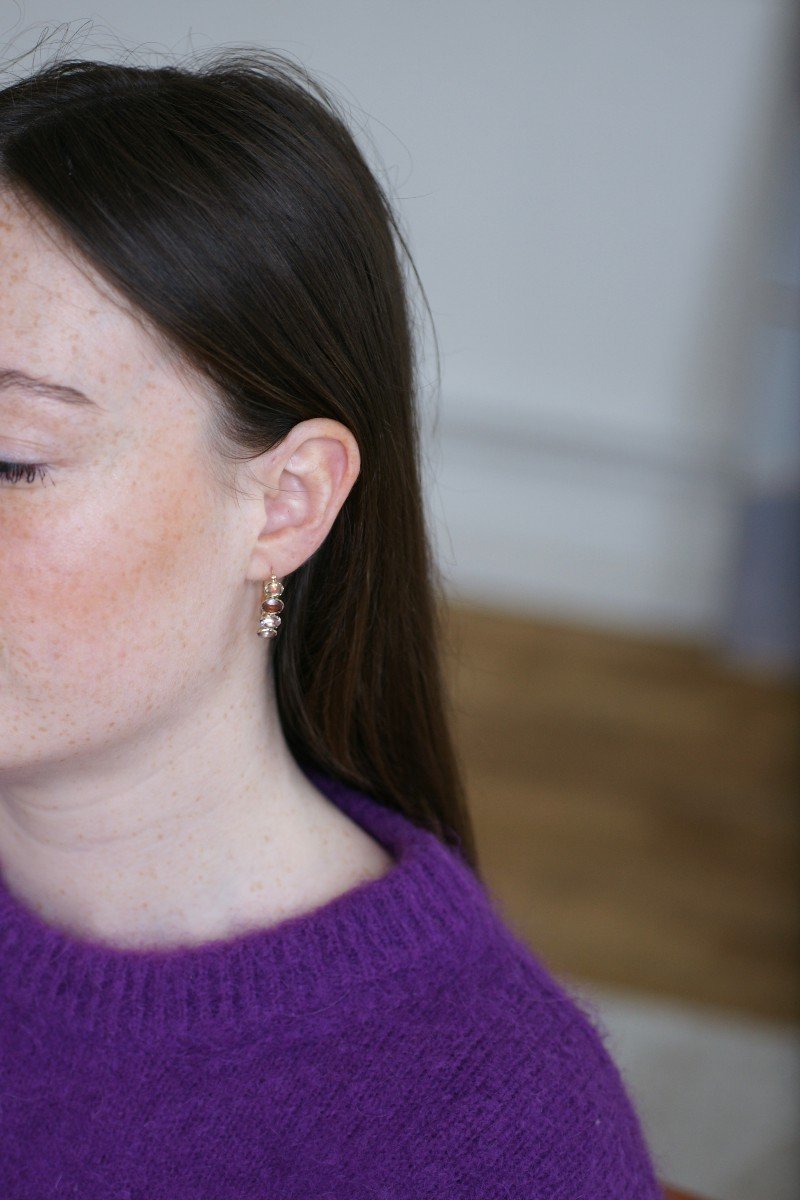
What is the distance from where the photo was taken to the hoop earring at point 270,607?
103 cm

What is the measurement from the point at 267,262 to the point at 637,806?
7.40ft

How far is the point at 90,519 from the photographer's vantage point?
0.90 m

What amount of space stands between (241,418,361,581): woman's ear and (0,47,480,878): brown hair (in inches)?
0.7

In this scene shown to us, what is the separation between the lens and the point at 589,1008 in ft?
3.54

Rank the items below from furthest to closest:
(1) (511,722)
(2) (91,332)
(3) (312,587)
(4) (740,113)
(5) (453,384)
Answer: (5) (453,384)
(4) (740,113)
(1) (511,722)
(3) (312,587)
(2) (91,332)

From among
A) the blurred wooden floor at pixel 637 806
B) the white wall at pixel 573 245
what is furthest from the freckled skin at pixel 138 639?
the white wall at pixel 573 245

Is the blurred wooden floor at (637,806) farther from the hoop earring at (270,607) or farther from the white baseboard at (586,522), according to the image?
the hoop earring at (270,607)

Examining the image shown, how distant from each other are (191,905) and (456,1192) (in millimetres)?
291

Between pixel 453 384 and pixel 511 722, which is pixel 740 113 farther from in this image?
pixel 511 722

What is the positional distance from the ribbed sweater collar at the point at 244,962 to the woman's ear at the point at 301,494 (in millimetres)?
258

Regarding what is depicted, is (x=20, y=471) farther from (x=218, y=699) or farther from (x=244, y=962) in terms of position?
(x=244, y=962)

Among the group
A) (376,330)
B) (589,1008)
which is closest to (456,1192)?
(589,1008)

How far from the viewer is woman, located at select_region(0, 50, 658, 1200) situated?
898mm

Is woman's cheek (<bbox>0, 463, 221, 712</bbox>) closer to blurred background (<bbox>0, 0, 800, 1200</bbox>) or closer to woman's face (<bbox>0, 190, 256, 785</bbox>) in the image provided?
woman's face (<bbox>0, 190, 256, 785</bbox>)
